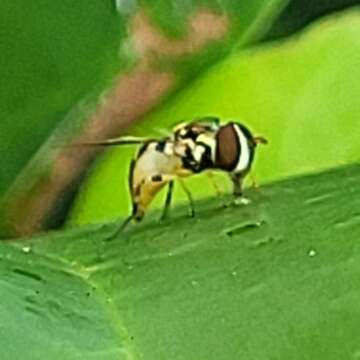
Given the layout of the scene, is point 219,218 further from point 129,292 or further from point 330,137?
point 330,137

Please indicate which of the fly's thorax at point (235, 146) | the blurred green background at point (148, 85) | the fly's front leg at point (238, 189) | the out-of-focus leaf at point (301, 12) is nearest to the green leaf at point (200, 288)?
the fly's front leg at point (238, 189)

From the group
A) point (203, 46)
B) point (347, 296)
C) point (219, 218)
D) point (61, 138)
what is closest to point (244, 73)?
point (203, 46)

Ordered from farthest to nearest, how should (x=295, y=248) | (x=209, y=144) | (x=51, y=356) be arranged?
(x=209, y=144)
(x=295, y=248)
(x=51, y=356)

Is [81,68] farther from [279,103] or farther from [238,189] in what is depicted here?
[238,189]

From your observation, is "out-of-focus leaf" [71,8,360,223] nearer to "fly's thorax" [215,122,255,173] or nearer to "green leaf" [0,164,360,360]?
"fly's thorax" [215,122,255,173]

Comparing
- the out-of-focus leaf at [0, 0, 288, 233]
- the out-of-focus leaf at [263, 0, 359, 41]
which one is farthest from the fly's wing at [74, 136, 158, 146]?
the out-of-focus leaf at [263, 0, 359, 41]

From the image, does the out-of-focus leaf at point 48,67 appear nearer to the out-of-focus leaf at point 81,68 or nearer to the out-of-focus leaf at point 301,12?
the out-of-focus leaf at point 81,68

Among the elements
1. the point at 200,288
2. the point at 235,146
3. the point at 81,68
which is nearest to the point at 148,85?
the point at 81,68
